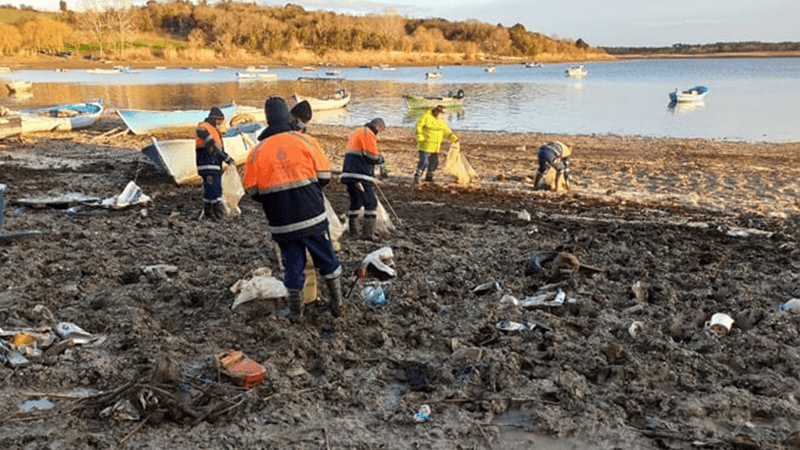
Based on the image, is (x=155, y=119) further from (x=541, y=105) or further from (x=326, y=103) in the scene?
(x=541, y=105)

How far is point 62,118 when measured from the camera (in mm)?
19109

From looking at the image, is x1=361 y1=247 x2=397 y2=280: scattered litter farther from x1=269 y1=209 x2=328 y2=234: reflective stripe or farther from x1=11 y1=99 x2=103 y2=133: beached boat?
x1=11 y1=99 x2=103 y2=133: beached boat

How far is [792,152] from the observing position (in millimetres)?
17484

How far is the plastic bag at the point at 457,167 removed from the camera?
1142cm

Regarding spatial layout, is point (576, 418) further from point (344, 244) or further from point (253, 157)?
point (344, 244)

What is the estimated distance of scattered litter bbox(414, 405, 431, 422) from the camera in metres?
3.84

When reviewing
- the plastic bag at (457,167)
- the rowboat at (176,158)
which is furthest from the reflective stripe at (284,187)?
the plastic bag at (457,167)

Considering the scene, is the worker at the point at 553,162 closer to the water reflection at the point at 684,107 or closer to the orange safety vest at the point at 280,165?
the orange safety vest at the point at 280,165

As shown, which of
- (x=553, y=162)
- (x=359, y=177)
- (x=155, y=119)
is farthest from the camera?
(x=155, y=119)

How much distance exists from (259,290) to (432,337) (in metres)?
1.55

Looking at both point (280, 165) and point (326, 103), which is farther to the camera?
point (326, 103)

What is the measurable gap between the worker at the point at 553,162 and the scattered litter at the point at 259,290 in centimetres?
661

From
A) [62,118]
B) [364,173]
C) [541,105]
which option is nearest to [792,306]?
[364,173]

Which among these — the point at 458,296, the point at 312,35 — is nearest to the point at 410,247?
the point at 458,296
